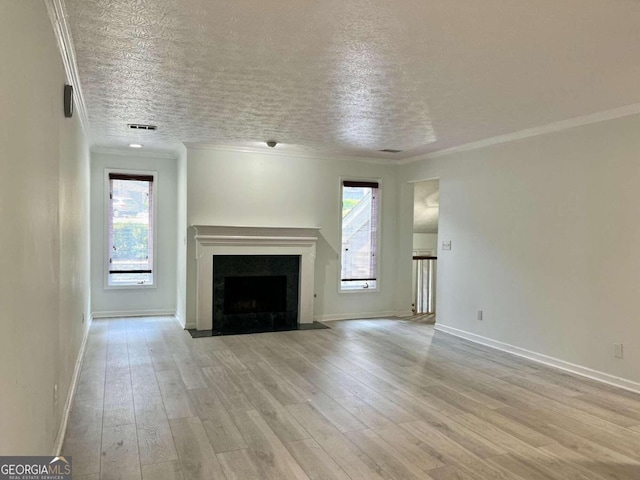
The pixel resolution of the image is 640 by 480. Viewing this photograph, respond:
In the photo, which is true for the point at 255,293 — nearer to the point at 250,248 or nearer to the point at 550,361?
the point at 250,248

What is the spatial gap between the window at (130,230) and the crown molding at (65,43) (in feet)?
9.05

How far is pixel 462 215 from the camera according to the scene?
598 cm

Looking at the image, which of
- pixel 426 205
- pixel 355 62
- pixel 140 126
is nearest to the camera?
pixel 355 62

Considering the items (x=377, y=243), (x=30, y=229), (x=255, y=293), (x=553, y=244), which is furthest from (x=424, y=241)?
(x=30, y=229)

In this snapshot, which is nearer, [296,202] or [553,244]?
[553,244]

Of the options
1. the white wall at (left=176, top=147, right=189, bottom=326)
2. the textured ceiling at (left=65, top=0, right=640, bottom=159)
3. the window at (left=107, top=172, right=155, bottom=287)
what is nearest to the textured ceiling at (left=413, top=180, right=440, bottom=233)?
the textured ceiling at (left=65, top=0, right=640, bottom=159)

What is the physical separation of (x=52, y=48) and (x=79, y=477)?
7.44 feet

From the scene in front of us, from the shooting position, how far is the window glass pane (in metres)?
6.71

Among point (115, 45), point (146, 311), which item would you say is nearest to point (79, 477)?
point (115, 45)

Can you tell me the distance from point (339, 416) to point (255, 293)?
349 cm

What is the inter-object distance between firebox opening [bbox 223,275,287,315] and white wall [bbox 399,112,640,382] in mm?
2343

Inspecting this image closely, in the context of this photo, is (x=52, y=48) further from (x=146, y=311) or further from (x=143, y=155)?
(x=146, y=311)

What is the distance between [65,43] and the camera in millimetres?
2738

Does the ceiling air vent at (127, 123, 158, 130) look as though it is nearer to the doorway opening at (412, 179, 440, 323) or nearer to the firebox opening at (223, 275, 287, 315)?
the firebox opening at (223, 275, 287, 315)
